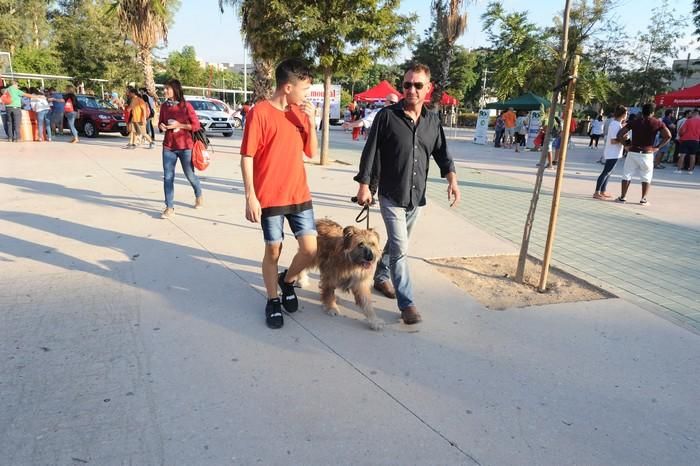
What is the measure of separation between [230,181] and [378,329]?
6976 mm

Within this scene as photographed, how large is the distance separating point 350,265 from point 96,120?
18.0 metres

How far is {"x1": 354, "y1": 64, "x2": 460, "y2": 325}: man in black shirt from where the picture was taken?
3672 mm

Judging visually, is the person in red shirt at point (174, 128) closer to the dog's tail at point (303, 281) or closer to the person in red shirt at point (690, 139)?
the dog's tail at point (303, 281)

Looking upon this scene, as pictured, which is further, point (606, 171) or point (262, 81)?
point (262, 81)

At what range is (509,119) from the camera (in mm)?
21531

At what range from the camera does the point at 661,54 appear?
38.1m

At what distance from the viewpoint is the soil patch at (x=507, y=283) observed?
4.41 metres

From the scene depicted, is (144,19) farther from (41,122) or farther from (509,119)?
(509,119)

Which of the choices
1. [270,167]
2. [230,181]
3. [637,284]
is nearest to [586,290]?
[637,284]

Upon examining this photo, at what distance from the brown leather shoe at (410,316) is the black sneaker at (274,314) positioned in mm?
990

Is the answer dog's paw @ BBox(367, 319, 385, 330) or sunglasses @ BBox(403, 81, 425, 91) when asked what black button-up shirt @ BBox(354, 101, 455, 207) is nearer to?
sunglasses @ BBox(403, 81, 425, 91)

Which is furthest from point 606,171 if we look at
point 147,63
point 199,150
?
point 147,63

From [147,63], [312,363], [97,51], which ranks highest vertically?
[97,51]

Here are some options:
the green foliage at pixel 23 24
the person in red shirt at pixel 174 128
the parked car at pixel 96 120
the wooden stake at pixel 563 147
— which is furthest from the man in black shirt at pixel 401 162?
the green foliage at pixel 23 24
